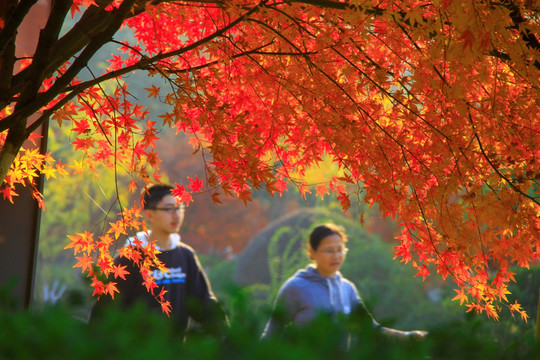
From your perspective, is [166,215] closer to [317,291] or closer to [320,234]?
[320,234]

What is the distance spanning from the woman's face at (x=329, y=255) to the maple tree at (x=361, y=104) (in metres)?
1.04

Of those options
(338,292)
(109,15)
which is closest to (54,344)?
(109,15)

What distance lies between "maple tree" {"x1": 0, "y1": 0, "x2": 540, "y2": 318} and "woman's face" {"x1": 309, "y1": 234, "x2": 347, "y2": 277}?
1038 mm

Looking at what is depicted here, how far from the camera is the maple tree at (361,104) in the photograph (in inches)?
86.6

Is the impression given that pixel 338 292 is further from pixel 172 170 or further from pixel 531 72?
pixel 172 170

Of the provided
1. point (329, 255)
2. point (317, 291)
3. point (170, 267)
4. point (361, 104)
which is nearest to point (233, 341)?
point (361, 104)

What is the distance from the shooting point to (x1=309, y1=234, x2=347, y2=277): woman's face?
396 centimetres

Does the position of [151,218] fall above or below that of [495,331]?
above

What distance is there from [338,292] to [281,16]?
211 centimetres

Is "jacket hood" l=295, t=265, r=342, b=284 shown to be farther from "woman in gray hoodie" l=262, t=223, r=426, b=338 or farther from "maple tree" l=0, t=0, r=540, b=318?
"maple tree" l=0, t=0, r=540, b=318

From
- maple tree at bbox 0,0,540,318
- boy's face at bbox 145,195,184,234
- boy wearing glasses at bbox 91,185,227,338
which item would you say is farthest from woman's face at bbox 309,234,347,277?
maple tree at bbox 0,0,540,318

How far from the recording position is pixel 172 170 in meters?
11.1

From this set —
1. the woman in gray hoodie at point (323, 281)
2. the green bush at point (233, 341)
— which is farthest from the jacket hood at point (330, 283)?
the green bush at point (233, 341)

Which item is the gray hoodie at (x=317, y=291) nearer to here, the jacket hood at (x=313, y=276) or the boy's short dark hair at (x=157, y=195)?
the jacket hood at (x=313, y=276)
